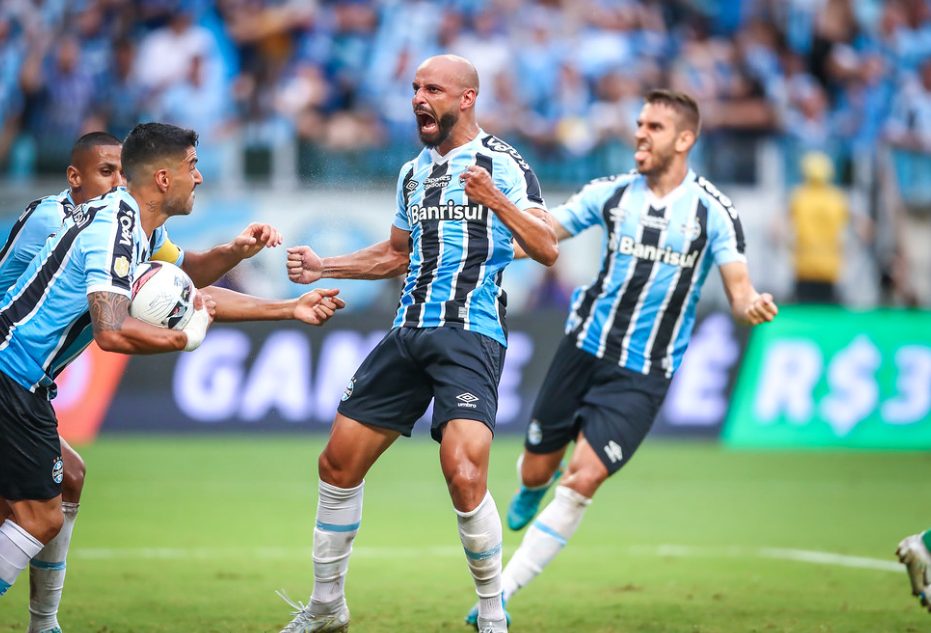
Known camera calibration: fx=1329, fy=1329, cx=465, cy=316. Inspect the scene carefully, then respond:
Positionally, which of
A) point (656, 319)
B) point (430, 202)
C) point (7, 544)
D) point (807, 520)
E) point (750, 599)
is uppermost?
point (430, 202)

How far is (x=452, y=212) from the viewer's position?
668 centimetres

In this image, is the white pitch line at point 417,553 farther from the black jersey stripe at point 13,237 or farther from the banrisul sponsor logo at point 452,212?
the banrisul sponsor logo at point 452,212

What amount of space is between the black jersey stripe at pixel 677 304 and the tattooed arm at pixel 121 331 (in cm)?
330

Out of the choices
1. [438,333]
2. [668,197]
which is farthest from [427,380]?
[668,197]

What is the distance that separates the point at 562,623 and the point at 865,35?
15334mm

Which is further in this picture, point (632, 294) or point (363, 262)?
point (632, 294)

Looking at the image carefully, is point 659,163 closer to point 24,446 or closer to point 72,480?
point 72,480

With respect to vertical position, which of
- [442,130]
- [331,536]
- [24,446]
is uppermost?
[442,130]

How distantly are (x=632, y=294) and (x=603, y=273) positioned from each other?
258mm

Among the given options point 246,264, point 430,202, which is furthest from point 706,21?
point 430,202

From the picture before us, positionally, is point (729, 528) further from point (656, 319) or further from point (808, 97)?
point (808, 97)

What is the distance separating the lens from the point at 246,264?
16047 mm

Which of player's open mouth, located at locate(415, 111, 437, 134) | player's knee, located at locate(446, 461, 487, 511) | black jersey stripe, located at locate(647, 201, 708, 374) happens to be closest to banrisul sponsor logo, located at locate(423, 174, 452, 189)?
player's open mouth, located at locate(415, 111, 437, 134)

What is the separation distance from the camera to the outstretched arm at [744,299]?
7129 millimetres
